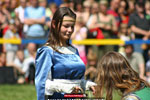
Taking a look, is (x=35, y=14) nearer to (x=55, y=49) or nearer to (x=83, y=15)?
(x=83, y=15)

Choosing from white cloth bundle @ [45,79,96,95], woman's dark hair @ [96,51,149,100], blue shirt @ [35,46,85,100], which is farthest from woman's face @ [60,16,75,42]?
woman's dark hair @ [96,51,149,100]

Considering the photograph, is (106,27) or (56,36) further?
(106,27)

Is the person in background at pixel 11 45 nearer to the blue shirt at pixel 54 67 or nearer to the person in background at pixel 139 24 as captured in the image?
the person in background at pixel 139 24

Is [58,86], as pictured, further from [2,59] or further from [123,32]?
[123,32]

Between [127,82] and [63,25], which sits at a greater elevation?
[63,25]

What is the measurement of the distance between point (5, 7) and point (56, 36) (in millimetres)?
8368

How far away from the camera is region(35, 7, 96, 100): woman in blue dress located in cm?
424

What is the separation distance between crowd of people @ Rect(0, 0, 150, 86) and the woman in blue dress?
613 cm

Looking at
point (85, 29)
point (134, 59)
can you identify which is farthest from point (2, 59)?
point (134, 59)

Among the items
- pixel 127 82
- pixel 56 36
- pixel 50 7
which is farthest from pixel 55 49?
pixel 50 7

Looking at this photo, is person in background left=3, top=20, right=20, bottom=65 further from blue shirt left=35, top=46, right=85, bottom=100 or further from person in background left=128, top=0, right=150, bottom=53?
blue shirt left=35, top=46, right=85, bottom=100

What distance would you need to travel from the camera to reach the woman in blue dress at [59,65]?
4242mm

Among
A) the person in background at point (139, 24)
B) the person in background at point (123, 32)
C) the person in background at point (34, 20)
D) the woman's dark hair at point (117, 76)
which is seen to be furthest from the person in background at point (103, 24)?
the woman's dark hair at point (117, 76)

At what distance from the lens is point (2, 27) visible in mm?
11805
